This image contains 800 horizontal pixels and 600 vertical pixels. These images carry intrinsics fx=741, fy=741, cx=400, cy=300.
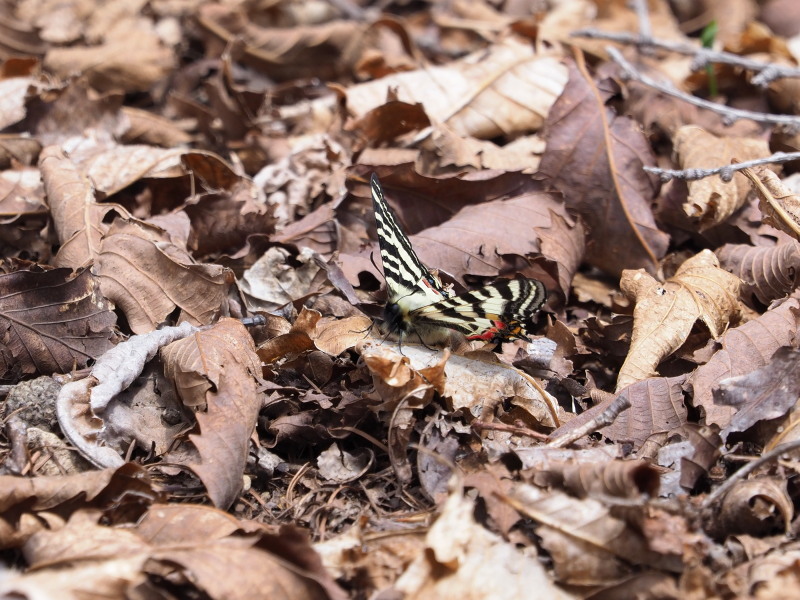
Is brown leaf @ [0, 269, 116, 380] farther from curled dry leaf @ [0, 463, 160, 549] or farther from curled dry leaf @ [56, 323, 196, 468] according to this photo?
curled dry leaf @ [0, 463, 160, 549]

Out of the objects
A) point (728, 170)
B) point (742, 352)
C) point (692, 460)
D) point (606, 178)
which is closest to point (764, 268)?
point (728, 170)

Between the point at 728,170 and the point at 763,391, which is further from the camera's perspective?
the point at 728,170

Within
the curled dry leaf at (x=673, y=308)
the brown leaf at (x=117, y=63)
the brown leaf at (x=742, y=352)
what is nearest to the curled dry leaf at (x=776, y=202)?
the curled dry leaf at (x=673, y=308)

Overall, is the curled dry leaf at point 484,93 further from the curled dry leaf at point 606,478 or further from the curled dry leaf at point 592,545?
the curled dry leaf at point 592,545

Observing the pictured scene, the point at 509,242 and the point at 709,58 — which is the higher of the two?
the point at 709,58

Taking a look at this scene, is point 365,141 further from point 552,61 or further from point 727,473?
point 727,473

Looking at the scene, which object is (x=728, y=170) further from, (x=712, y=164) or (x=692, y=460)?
(x=692, y=460)
